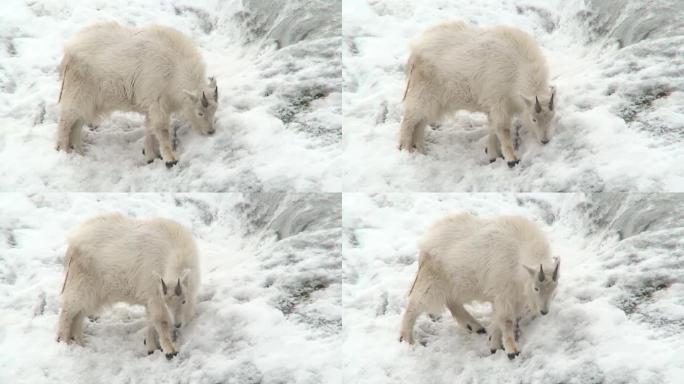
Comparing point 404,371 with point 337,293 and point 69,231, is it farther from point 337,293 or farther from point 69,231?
point 69,231

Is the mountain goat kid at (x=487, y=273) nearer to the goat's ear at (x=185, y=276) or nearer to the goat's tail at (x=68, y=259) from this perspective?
the goat's ear at (x=185, y=276)

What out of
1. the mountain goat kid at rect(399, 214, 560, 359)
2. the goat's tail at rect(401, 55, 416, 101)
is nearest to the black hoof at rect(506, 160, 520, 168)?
the goat's tail at rect(401, 55, 416, 101)

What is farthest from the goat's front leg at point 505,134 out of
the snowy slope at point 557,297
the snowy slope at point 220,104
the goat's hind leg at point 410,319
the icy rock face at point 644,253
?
the goat's hind leg at point 410,319

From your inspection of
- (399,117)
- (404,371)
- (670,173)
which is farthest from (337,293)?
(670,173)

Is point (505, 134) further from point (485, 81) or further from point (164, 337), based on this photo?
point (164, 337)

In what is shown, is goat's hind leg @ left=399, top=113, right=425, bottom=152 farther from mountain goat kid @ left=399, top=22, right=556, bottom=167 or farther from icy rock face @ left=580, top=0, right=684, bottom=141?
icy rock face @ left=580, top=0, right=684, bottom=141

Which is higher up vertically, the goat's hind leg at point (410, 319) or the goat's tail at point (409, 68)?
the goat's tail at point (409, 68)
